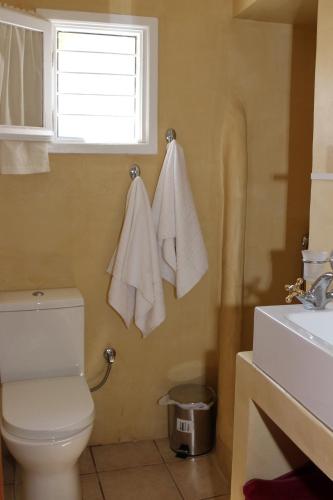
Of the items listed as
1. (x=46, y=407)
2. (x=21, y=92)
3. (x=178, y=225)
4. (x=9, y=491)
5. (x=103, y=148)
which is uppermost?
(x=21, y=92)

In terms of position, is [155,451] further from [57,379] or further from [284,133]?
[284,133]

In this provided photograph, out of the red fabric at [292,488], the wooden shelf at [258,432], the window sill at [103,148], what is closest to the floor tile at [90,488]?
the wooden shelf at [258,432]

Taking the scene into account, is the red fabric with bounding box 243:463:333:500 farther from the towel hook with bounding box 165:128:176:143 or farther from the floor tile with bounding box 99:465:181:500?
the towel hook with bounding box 165:128:176:143

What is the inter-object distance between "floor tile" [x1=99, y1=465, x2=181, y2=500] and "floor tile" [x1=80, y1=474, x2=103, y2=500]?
0.03m

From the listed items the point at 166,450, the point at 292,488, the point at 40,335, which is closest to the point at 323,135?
the point at 292,488

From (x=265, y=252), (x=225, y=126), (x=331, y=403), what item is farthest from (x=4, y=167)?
(x=331, y=403)

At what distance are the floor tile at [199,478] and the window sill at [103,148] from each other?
1521 mm

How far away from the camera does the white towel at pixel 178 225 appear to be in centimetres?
284

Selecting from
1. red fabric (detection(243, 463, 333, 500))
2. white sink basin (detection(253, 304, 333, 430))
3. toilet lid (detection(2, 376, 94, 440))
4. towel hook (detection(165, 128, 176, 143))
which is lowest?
toilet lid (detection(2, 376, 94, 440))

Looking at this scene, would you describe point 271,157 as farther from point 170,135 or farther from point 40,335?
point 40,335

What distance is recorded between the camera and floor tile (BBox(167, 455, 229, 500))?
8.51 feet

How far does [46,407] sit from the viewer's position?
2.32 metres

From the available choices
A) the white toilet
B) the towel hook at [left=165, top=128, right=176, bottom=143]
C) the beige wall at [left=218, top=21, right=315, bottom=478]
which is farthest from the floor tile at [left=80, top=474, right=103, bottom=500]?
the towel hook at [left=165, top=128, right=176, bottom=143]

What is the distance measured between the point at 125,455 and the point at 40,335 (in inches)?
30.9
